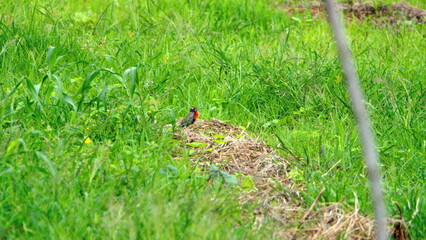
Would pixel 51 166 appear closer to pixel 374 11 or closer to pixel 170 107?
pixel 170 107

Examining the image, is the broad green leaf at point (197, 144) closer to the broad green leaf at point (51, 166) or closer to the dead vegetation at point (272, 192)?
the dead vegetation at point (272, 192)

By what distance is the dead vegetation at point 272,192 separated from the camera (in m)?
3.36

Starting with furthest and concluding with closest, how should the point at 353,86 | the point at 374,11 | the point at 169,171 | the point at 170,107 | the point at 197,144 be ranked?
1. the point at 374,11
2. the point at 170,107
3. the point at 197,144
4. the point at 169,171
5. the point at 353,86

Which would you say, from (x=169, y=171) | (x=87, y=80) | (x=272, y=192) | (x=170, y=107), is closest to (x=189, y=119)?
(x=170, y=107)

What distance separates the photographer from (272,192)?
3.81 m

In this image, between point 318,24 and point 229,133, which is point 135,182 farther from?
point 318,24

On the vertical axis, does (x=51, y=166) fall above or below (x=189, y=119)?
above

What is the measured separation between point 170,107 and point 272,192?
5.12ft

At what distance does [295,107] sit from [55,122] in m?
2.10

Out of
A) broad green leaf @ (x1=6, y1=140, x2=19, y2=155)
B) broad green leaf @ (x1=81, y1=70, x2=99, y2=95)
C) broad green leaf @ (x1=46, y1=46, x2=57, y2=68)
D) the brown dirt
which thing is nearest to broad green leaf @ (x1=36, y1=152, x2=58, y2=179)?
broad green leaf @ (x1=6, y1=140, x2=19, y2=155)

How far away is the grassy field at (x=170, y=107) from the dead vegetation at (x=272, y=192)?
115 millimetres

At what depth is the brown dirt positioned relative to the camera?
7832 millimetres

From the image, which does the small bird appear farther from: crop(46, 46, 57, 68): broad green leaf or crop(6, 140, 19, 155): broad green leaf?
crop(6, 140, 19, 155): broad green leaf

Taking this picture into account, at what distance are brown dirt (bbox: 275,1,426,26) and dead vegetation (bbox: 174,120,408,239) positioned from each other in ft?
12.1
